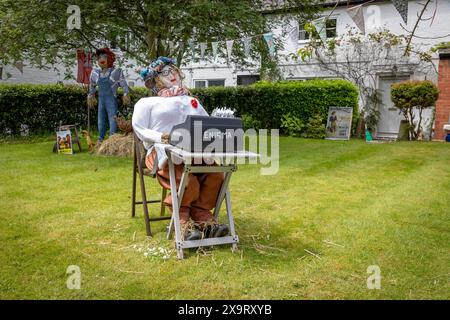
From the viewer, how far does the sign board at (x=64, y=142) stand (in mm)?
8938

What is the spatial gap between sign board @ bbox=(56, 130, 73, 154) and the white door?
10.7 meters

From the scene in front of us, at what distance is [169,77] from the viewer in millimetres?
3883

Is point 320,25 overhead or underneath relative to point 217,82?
overhead

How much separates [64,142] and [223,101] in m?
6.68

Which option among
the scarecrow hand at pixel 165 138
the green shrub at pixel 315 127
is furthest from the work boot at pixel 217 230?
the green shrub at pixel 315 127

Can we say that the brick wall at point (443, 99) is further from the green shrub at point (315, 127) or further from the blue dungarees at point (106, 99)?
the blue dungarees at point (106, 99)

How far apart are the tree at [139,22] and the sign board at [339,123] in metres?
4.10

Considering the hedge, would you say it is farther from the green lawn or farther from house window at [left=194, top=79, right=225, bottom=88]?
the green lawn

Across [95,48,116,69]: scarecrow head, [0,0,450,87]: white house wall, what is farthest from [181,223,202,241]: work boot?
[0,0,450,87]: white house wall

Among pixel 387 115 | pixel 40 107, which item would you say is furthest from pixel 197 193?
pixel 387 115

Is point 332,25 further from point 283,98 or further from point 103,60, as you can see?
point 103,60

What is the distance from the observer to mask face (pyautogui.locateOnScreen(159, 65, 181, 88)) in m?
3.88

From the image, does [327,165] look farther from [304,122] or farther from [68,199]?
[304,122]
